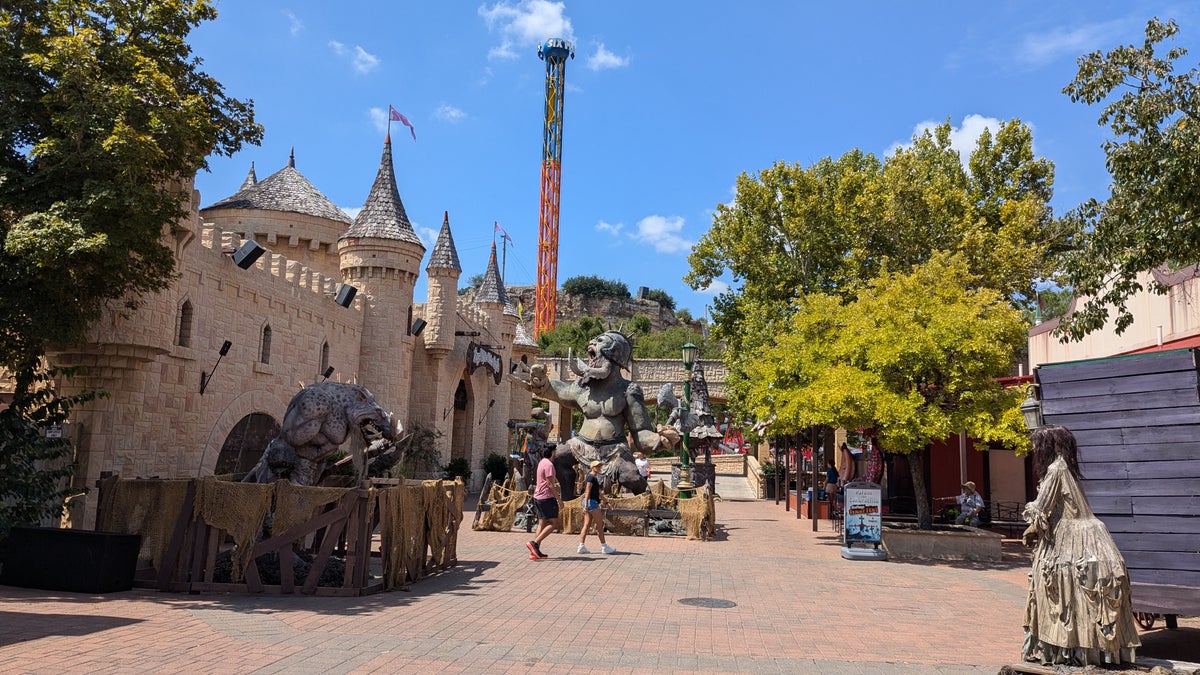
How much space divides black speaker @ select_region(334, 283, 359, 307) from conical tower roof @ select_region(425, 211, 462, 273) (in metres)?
5.20

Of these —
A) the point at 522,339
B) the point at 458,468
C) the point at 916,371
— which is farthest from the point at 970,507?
the point at 522,339

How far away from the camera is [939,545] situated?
13727 millimetres

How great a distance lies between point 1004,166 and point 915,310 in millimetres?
14421

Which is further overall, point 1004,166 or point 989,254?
point 1004,166

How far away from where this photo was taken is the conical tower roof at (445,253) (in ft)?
89.2

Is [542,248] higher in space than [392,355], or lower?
higher

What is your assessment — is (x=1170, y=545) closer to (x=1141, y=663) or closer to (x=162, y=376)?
(x=1141, y=663)

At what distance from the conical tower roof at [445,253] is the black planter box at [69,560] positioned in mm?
19318

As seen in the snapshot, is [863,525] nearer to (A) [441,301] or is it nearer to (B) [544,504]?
(B) [544,504]

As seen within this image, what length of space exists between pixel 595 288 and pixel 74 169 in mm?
99066

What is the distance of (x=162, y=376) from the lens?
46.8 ft

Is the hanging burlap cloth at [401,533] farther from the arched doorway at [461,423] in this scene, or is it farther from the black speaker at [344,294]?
the arched doorway at [461,423]

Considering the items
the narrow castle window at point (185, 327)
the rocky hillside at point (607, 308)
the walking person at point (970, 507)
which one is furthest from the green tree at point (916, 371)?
the rocky hillside at point (607, 308)

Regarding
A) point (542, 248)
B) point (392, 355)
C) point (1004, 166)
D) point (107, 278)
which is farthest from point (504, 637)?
point (542, 248)
